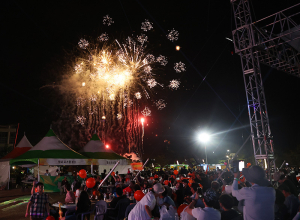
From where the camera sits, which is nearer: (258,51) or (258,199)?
(258,199)

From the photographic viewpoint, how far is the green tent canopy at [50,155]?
12.0m

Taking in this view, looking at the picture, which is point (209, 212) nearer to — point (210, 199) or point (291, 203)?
point (210, 199)

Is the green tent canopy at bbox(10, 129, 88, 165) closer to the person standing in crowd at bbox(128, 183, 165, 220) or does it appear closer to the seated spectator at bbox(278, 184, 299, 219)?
the person standing in crowd at bbox(128, 183, 165, 220)

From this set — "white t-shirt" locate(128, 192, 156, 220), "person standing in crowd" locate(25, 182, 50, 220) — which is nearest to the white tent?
"person standing in crowd" locate(25, 182, 50, 220)

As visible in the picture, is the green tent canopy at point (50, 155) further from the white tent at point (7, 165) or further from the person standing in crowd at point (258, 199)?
the person standing in crowd at point (258, 199)

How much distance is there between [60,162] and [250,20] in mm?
13460

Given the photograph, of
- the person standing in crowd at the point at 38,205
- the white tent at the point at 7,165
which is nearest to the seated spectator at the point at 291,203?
the person standing in crowd at the point at 38,205

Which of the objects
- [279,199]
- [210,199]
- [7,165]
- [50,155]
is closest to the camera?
[210,199]

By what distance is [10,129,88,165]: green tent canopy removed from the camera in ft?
39.4

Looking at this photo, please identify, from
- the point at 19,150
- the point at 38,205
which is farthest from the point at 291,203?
the point at 19,150

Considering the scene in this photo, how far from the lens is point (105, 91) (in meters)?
23.7

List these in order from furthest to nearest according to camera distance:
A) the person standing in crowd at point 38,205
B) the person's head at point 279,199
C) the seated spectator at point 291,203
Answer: the person standing in crowd at point 38,205
the person's head at point 279,199
the seated spectator at point 291,203

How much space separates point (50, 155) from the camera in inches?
486

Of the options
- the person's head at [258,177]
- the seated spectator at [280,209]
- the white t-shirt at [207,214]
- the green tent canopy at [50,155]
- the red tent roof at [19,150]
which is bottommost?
the seated spectator at [280,209]
